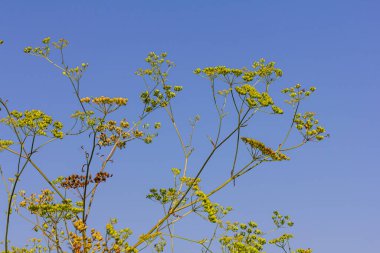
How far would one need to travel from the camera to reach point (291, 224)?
71.3ft

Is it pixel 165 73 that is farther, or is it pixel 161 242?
pixel 161 242

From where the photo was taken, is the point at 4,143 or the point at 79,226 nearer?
the point at 79,226

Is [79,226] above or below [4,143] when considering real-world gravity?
below

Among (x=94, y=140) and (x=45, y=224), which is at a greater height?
(x=94, y=140)

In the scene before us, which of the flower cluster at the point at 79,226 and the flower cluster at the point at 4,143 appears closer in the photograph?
the flower cluster at the point at 79,226

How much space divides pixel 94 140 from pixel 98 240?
3902mm

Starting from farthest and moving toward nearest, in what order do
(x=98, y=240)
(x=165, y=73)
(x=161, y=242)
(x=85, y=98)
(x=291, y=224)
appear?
(x=291, y=224), (x=161, y=242), (x=165, y=73), (x=85, y=98), (x=98, y=240)

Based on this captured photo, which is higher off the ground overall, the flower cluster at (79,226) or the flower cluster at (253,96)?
the flower cluster at (253,96)

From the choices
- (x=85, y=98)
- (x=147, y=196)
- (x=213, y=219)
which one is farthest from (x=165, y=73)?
(x=213, y=219)

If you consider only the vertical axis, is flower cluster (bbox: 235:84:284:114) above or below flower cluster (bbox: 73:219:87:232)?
above

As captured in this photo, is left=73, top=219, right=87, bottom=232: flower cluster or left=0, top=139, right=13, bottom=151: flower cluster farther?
left=0, top=139, right=13, bottom=151: flower cluster

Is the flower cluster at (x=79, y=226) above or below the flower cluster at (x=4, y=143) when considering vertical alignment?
below

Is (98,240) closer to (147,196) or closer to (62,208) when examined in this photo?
(62,208)

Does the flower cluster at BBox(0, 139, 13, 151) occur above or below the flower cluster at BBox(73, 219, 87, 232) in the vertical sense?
above
